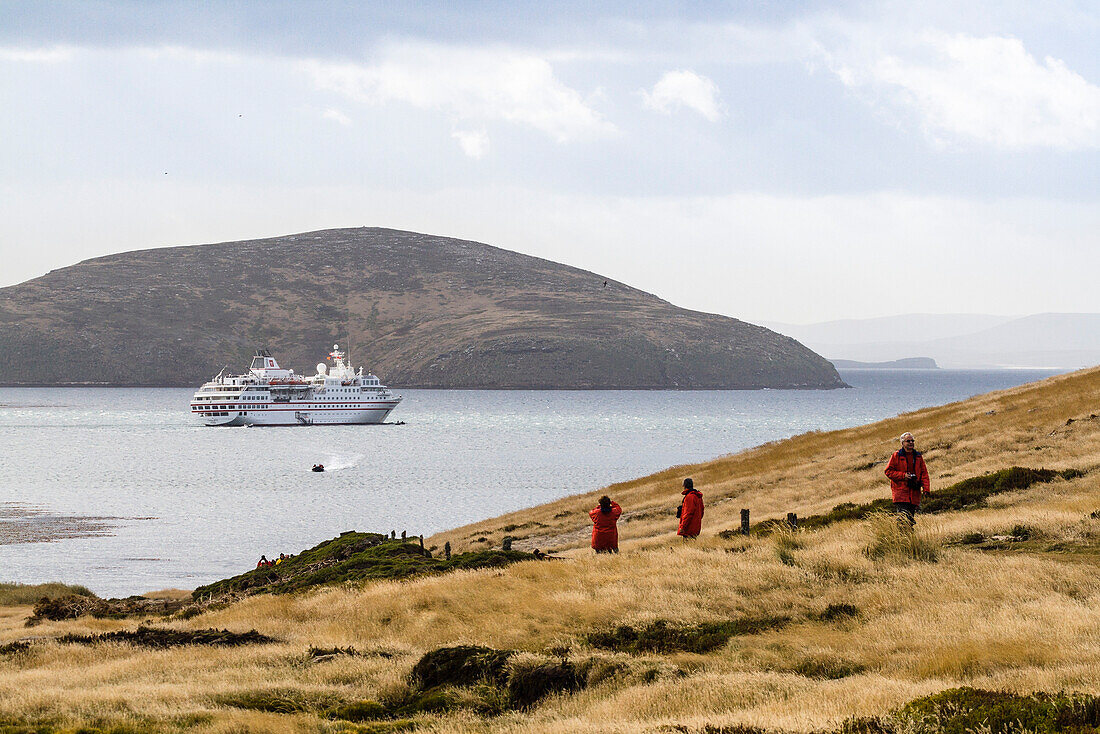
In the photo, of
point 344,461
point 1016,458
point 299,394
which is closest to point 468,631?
point 1016,458

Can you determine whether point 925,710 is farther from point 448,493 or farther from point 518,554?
point 448,493

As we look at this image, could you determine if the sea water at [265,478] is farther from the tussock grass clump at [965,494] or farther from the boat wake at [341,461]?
the tussock grass clump at [965,494]

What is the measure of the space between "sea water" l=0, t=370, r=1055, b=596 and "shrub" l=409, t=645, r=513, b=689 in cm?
2374

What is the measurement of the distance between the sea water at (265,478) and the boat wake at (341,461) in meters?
0.23

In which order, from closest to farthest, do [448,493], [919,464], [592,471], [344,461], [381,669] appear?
[381,669] < [919,464] < [448,493] < [592,471] < [344,461]

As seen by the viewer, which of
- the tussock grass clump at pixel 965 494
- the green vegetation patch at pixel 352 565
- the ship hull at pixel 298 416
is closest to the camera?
the green vegetation patch at pixel 352 565

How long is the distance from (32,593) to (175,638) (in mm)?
20102

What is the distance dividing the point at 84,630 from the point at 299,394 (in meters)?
135

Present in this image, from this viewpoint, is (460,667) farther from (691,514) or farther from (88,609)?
(88,609)

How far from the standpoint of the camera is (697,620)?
14461mm

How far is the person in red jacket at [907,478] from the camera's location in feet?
57.1

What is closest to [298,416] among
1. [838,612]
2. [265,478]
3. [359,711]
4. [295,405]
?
[295,405]

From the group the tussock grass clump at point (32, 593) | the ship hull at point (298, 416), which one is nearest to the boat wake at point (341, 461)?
the ship hull at point (298, 416)

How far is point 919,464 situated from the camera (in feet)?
57.8
